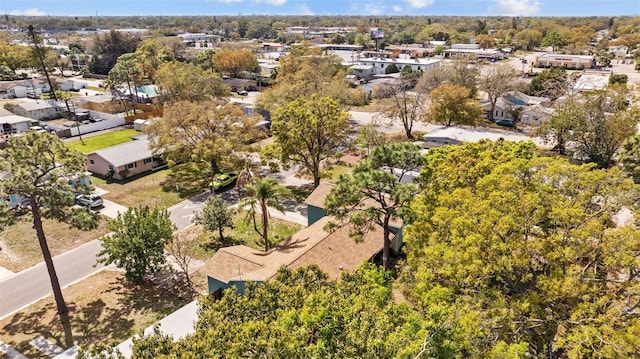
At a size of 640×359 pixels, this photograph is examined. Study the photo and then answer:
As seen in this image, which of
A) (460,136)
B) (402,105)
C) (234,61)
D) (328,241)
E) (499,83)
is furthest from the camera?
(234,61)

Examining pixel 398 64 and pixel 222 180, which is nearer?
pixel 222 180

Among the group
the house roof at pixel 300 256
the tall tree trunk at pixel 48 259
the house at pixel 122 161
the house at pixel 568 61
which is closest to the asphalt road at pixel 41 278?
the tall tree trunk at pixel 48 259

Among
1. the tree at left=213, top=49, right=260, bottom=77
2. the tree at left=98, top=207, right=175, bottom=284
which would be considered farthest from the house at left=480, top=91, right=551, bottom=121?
the tree at left=98, top=207, right=175, bottom=284

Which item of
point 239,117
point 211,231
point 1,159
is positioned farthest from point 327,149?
point 1,159

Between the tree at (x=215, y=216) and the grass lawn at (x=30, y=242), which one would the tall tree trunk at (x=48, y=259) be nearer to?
the grass lawn at (x=30, y=242)

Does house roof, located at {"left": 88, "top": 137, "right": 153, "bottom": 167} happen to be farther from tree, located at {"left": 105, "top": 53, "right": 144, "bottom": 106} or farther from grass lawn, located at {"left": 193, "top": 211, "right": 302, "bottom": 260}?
tree, located at {"left": 105, "top": 53, "right": 144, "bottom": 106}

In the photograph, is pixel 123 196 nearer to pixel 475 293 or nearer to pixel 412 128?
pixel 475 293

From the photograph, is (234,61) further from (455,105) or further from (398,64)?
(455,105)

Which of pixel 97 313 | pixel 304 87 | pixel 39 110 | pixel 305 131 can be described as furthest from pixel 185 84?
pixel 97 313
